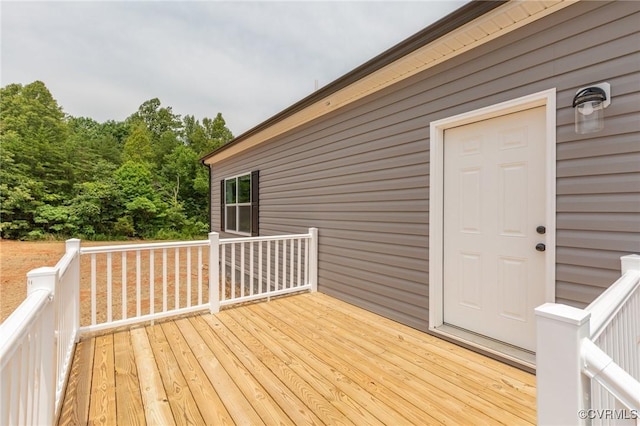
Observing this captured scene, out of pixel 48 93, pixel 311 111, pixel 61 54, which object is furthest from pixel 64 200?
pixel 311 111

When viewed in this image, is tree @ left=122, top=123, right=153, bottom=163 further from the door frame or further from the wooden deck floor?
the door frame

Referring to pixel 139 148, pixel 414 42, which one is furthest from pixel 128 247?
pixel 139 148

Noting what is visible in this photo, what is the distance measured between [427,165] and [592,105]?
51.8 inches

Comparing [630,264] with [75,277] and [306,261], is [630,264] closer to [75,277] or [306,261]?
[306,261]

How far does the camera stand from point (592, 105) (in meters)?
1.96

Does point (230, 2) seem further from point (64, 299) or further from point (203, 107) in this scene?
point (203, 107)

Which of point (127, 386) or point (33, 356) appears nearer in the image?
point (33, 356)

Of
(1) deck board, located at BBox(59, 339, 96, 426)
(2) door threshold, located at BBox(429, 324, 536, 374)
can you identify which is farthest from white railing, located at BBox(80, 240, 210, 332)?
(2) door threshold, located at BBox(429, 324, 536, 374)

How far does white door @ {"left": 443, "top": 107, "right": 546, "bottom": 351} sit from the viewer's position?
93.7 inches

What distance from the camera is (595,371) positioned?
0.87 m

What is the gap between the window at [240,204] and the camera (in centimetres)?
656

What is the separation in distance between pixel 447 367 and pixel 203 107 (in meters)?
25.2

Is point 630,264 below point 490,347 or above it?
above

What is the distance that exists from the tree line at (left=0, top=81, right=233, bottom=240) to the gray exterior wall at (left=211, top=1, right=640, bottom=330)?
534 inches
